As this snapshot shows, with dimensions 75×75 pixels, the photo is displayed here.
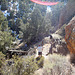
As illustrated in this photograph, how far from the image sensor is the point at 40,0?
55.9 feet

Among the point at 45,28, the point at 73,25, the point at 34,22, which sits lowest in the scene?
the point at 45,28

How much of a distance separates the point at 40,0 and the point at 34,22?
432 centimetres

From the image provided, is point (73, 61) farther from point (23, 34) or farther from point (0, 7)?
point (0, 7)

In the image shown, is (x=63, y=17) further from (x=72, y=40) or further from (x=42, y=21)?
(x=72, y=40)

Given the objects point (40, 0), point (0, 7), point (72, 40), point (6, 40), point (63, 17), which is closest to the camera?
point (72, 40)

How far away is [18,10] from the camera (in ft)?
106

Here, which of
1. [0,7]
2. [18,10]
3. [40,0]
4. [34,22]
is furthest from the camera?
[0,7]

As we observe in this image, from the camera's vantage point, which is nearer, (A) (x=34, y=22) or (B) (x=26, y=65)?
(B) (x=26, y=65)

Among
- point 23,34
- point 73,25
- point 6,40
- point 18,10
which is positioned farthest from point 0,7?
point 73,25

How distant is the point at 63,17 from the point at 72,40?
55.5ft

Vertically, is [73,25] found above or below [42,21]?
above

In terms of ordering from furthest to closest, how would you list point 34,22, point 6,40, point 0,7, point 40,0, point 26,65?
point 0,7
point 34,22
point 40,0
point 6,40
point 26,65

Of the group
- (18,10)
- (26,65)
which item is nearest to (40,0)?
(26,65)

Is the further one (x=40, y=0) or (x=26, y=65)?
(x=40, y=0)
